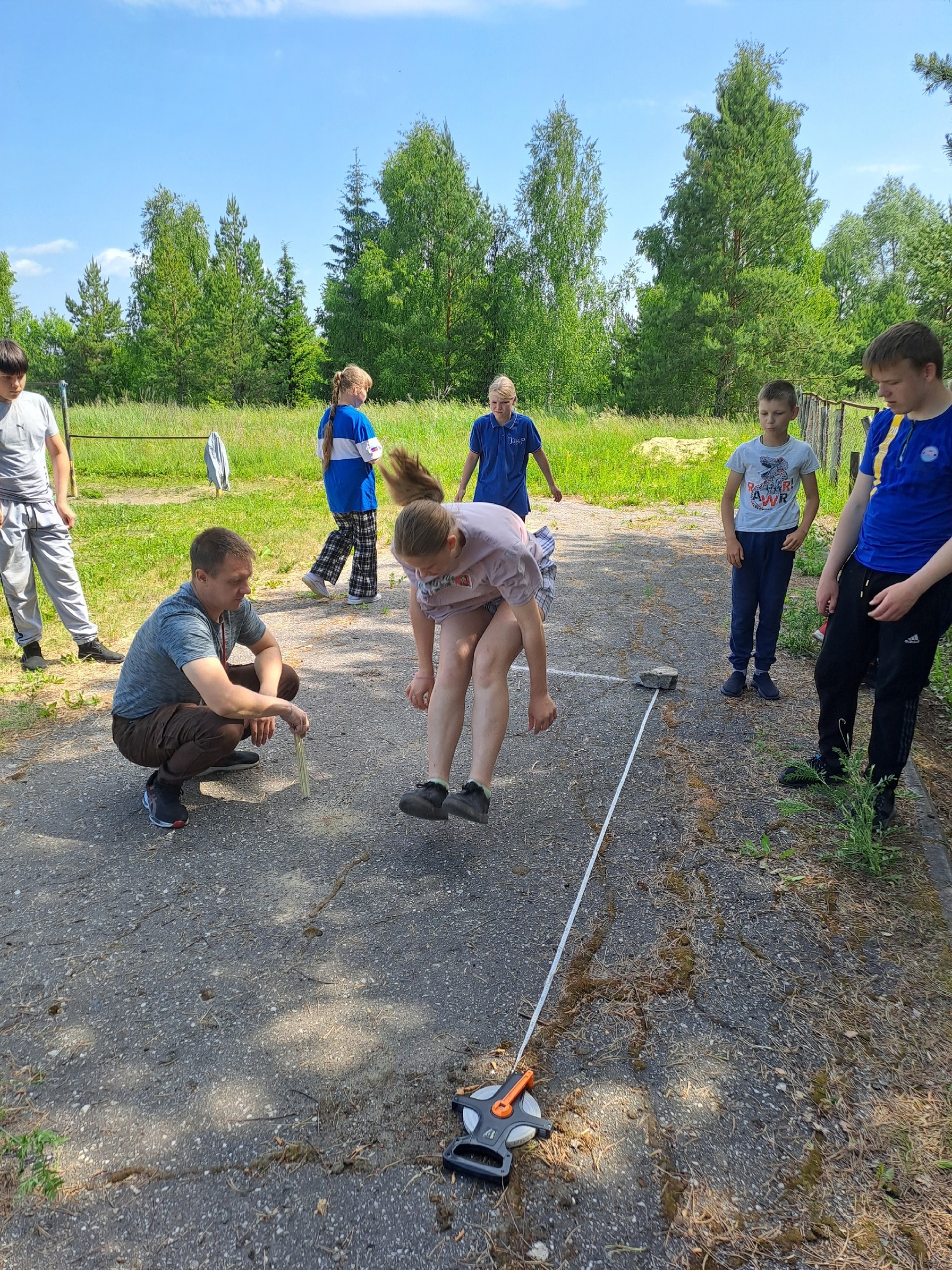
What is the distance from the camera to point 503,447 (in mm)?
6168

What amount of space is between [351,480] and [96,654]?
8.29ft

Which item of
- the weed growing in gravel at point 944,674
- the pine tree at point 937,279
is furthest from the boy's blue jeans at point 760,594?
the pine tree at point 937,279

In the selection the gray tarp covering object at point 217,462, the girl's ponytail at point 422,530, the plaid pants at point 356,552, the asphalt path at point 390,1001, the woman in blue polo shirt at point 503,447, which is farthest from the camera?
the gray tarp covering object at point 217,462

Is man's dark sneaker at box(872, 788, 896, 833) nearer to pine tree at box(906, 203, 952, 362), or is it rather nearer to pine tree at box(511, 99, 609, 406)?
pine tree at box(906, 203, 952, 362)

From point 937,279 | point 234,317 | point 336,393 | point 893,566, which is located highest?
point 234,317

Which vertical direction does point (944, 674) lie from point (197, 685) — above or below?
below

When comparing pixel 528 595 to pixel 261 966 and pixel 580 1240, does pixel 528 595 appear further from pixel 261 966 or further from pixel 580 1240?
pixel 580 1240

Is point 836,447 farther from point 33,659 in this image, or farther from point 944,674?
point 33,659

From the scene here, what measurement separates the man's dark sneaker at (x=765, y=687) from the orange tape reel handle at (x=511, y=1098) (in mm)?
3247

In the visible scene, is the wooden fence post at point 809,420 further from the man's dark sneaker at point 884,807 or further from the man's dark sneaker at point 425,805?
the man's dark sneaker at point 425,805

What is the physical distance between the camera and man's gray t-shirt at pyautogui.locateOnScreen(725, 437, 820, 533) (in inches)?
182

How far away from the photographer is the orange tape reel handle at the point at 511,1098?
6.52 feet

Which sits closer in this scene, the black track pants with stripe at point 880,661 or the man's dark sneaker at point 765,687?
the black track pants with stripe at point 880,661

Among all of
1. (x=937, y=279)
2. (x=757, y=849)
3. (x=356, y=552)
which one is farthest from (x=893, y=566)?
(x=937, y=279)
